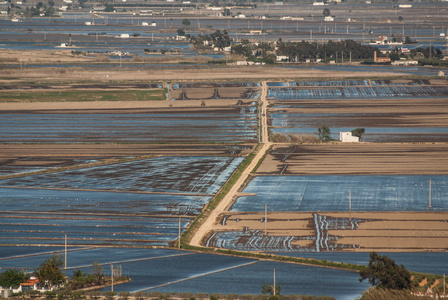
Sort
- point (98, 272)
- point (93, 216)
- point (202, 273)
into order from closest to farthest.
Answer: point (98, 272)
point (202, 273)
point (93, 216)

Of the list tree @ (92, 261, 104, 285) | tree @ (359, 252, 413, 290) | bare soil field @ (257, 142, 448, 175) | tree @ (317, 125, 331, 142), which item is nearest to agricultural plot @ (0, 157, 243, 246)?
bare soil field @ (257, 142, 448, 175)

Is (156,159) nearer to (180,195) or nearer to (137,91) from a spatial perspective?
(180,195)

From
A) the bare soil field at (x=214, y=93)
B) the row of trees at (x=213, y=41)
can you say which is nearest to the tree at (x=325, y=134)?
the bare soil field at (x=214, y=93)

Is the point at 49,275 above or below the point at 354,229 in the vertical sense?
above

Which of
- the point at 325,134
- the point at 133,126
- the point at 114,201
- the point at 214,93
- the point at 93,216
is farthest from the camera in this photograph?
the point at 214,93

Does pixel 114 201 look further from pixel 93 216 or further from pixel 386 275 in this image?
pixel 386 275

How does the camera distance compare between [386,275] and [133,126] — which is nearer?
[386,275]

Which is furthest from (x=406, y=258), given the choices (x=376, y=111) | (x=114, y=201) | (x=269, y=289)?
(x=376, y=111)
